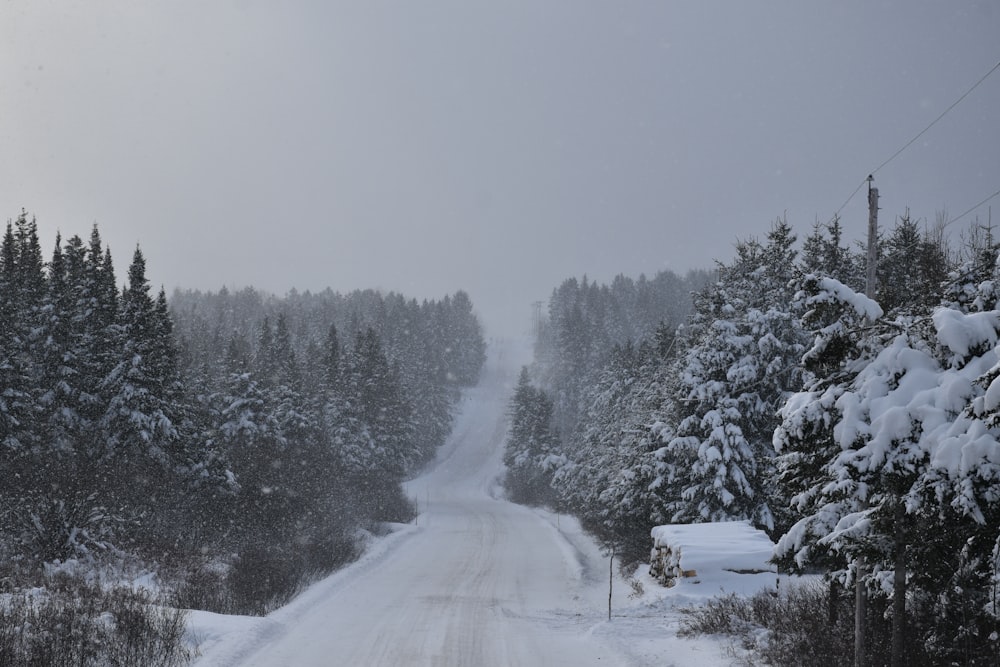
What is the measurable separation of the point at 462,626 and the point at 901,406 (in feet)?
33.2

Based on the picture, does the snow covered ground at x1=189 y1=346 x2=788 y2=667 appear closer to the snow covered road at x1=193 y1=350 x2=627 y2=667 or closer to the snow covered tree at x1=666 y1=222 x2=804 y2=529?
the snow covered road at x1=193 y1=350 x2=627 y2=667

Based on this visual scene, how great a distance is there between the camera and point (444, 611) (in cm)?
1515

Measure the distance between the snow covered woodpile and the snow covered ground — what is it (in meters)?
0.26

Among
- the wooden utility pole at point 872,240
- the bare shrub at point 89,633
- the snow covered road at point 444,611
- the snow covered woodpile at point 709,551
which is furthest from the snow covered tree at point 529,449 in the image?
the wooden utility pole at point 872,240

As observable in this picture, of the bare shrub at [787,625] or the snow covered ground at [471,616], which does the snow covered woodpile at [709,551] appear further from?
the bare shrub at [787,625]

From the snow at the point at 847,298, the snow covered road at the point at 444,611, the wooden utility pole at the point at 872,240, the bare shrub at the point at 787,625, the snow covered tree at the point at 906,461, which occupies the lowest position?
the snow covered road at the point at 444,611

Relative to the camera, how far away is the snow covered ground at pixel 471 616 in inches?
426

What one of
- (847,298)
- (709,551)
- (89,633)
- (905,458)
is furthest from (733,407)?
(89,633)

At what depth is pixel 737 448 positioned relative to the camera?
2094cm

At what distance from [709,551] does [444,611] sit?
6.38 metres

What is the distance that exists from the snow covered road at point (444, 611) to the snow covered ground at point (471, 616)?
0.11ft

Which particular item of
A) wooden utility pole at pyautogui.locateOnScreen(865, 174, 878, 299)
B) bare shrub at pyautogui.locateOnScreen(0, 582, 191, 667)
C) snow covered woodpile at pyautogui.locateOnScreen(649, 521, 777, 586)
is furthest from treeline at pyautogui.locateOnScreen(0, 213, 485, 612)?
wooden utility pole at pyautogui.locateOnScreen(865, 174, 878, 299)

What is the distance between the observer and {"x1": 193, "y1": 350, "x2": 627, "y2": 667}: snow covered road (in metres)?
11.0

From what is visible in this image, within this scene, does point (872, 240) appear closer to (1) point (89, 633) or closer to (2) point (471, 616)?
(2) point (471, 616)
